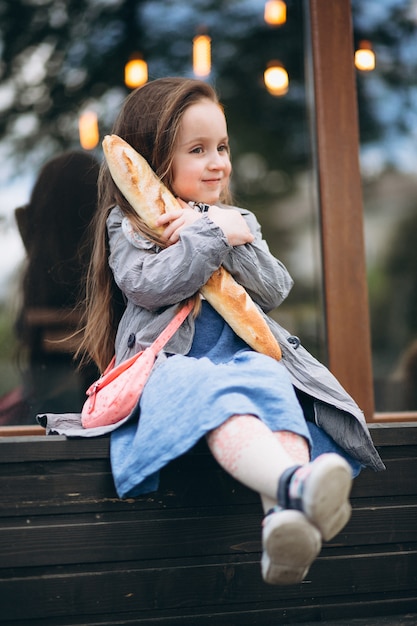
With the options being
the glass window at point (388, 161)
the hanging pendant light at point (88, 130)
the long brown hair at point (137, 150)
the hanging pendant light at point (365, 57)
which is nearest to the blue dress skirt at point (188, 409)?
the long brown hair at point (137, 150)

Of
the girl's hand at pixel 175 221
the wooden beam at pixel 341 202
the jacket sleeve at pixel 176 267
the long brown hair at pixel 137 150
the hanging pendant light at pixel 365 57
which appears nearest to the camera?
the jacket sleeve at pixel 176 267

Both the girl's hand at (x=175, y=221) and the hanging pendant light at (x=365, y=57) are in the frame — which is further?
the hanging pendant light at (x=365, y=57)

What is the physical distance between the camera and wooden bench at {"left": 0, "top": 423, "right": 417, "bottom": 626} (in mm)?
1884

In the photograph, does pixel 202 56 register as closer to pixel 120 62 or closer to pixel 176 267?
pixel 120 62

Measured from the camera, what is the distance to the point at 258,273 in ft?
6.98

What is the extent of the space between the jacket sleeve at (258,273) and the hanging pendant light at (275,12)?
1812 mm

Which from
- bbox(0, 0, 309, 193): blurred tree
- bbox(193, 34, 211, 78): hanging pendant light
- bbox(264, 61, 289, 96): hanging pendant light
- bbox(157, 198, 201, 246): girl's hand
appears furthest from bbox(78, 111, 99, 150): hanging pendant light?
bbox(157, 198, 201, 246): girl's hand

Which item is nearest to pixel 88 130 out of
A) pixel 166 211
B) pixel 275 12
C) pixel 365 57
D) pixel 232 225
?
pixel 275 12

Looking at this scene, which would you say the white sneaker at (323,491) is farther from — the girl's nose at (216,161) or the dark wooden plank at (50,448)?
the girl's nose at (216,161)

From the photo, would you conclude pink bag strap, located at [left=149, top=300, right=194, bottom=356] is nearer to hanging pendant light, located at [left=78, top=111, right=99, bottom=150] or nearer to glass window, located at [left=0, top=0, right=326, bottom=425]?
glass window, located at [left=0, top=0, right=326, bottom=425]

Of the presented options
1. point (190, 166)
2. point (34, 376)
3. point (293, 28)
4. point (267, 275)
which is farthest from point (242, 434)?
point (293, 28)

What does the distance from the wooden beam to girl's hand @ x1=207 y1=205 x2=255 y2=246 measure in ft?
3.22

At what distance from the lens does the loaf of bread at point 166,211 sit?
6.75ft

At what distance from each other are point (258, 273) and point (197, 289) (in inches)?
7.3
